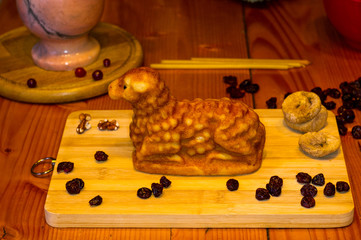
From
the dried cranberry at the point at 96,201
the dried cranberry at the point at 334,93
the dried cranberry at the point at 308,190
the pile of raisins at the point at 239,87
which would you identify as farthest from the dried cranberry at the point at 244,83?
the dried cranberry at the point at 96,201

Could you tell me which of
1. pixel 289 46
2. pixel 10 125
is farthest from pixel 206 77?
pixel 10 125

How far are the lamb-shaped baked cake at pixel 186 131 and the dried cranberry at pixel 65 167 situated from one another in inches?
4.9

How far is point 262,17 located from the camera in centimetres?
179

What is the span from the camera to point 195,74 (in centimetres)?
154

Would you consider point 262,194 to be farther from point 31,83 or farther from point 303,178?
point 31,83

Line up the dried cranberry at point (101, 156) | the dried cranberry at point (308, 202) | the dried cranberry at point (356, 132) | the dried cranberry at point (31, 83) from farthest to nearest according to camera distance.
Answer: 1. the dried cranberry at point (31, 83)
2. the dried cranberry at point (356, 132)
3. the dried cranberry at point (101, 156)
4. the dried cranberry at point (308, 202)

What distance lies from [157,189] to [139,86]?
0.19m

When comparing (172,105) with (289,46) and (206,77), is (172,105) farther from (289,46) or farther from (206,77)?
(289,46)

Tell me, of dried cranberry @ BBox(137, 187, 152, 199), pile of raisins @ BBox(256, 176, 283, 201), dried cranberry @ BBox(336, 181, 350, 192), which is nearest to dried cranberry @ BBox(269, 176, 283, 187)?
pile of raisins @ BBox(256, 176, 283, 201)

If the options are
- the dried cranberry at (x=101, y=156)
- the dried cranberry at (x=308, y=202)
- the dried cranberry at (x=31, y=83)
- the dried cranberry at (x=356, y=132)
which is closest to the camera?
the dried cranberry at (x=308, y=202)

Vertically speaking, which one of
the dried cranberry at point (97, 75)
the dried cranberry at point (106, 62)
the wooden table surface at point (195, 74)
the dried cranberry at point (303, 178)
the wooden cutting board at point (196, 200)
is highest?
the dried cranberry at point (303, 178)

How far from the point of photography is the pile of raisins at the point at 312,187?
3.53 feet

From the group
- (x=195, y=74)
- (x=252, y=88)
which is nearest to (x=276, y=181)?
(x=252, y=88)

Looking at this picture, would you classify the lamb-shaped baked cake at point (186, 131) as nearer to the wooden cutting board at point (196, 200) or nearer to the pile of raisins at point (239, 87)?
the wooden cutting board at point (196, 200)
